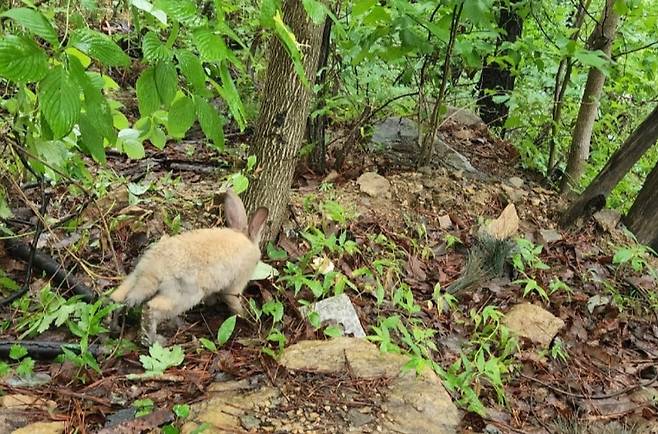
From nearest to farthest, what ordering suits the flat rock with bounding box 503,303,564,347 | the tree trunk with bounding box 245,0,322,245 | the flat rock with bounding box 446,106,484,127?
the tree trunk with bounding box 245,0,322,245 < the flat rock with bounding box 503,303,564,347 < the flat rock with bounding box 446,106,484,127

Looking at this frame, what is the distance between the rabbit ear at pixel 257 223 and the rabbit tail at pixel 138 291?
80 centimetres

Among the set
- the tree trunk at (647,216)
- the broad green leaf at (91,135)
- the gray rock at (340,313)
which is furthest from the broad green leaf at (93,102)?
the tree trunk at (647,216)

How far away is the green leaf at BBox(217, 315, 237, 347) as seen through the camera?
343 centimetres

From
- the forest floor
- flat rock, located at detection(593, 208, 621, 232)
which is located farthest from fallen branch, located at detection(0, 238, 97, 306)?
flat rock, located at detection(593, 208, 621, 232)

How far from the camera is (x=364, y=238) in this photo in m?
5.00

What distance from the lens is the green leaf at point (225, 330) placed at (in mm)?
3432

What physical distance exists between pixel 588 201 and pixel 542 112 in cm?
138

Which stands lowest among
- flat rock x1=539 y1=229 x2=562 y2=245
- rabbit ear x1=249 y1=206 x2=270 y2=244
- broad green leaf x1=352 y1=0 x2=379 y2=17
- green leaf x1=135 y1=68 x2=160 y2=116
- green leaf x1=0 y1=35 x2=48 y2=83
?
flat rock x1=539 y1=229 x2=562 y2=245

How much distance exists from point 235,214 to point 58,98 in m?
2.03

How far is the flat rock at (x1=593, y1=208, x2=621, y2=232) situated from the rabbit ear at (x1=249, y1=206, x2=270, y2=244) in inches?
162

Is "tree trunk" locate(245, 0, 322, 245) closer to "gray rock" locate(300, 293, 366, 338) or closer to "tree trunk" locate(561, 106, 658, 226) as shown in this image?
"gray rock" locate(300, 293, 366, 338)

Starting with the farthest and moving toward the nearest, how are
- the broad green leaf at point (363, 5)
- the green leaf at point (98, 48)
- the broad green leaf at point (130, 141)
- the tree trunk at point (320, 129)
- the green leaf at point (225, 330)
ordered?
the tree trunk at point (320, 129) < the broad green leaf at point (363, 5) < the broad green leaf at point (130, 141) < the green leaf at point (225, 330) < the green leaf at point (98, 48)

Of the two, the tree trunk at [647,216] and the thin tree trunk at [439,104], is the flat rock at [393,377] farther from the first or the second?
the tree trunk at [647,216]

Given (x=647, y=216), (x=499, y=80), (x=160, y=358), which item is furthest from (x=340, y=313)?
(x=499, y=80)
